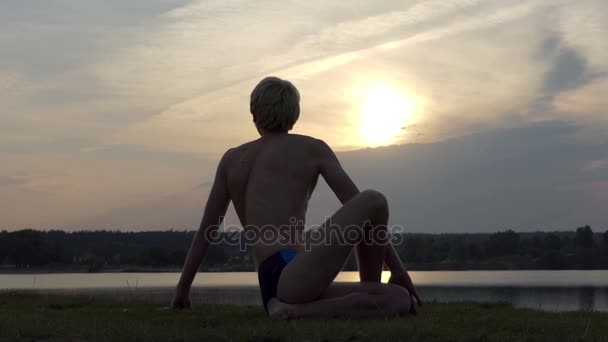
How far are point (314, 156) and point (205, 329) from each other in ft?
6.73

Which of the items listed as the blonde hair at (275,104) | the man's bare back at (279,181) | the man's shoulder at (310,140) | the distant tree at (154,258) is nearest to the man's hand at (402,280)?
the man's bare back at (279,181)

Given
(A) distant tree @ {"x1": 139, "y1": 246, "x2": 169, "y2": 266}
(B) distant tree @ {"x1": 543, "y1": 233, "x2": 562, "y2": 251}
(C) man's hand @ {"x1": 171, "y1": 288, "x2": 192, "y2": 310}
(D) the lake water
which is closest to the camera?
(C) man's hand @ {"x1": 171, "y1": 288, "x2": 192, "y2": 310}

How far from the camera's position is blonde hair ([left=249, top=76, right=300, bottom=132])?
7.25m

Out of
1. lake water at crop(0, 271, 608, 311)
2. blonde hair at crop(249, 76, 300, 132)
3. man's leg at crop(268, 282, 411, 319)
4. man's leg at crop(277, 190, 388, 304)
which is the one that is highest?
blonde hair at crop(249, 76, 300, 132)

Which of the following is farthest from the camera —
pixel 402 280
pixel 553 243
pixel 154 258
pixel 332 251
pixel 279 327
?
pixel 553 243

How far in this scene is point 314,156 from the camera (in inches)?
283

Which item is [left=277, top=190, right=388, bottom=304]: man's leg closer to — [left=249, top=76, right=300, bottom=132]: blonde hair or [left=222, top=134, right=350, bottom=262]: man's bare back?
[left=222, top=134, right=350, bottom=262]: man's bare back

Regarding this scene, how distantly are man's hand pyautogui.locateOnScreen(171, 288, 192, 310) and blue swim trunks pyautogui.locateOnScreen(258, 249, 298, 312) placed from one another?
3.92 feet

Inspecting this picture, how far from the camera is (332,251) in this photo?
6512mm

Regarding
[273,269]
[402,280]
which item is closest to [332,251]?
[273,269]

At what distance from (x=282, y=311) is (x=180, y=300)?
164 centimetres

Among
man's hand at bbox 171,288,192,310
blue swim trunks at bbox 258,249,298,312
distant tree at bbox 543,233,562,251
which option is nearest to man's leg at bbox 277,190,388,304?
blue swim trunks at bbox 258,249,298,312

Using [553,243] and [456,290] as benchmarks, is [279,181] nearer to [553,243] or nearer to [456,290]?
[456,290]

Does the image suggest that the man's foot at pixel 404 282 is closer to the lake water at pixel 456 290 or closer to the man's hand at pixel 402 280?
the man's hand at pixel 402 280
